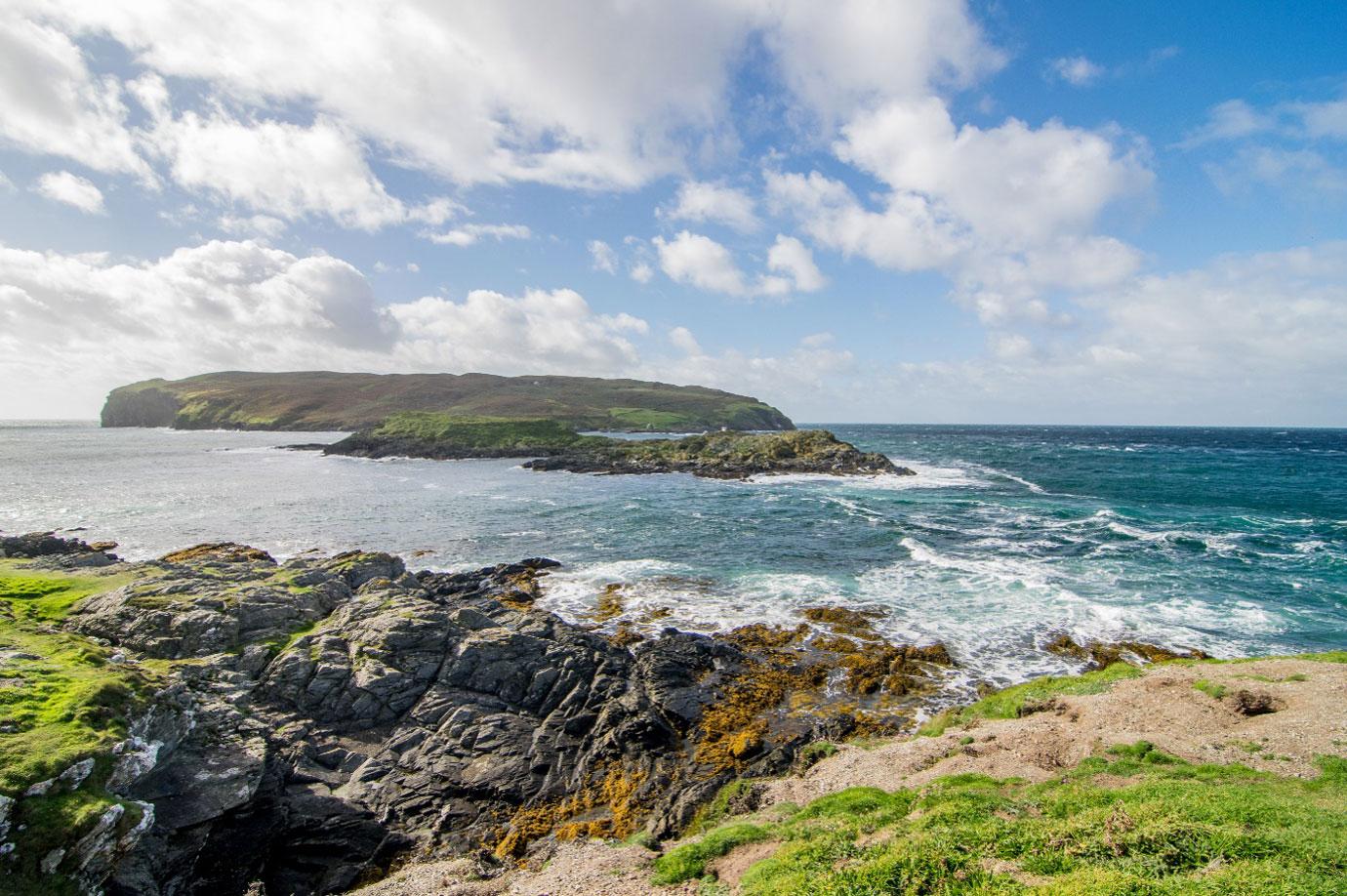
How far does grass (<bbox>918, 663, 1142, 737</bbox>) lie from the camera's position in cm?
1975

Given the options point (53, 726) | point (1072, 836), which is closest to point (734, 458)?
point (1072, 836)

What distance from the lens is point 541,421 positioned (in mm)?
141625

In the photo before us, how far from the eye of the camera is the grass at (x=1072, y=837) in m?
9.35

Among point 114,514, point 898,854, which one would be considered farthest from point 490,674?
point 114,514

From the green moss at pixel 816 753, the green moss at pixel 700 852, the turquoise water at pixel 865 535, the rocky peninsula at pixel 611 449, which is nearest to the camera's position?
the green moss at pixel 700 852

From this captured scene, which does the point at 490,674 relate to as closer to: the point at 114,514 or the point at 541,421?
the point at 114,514

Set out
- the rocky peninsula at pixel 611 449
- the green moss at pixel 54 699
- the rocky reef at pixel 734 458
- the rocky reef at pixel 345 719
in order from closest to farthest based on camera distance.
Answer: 1. the green moss at pixel 54 699
2. the rocky reef at pixel 345 719
3. the rocky reef at pixel 734 458
4. the rocky peninsula at pixel 611 449

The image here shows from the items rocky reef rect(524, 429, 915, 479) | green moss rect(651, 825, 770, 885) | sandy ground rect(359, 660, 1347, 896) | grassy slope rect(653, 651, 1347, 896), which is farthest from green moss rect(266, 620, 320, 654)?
rocky reef rect(524, 429, 915, 479)

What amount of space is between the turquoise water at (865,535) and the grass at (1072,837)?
11520 mm

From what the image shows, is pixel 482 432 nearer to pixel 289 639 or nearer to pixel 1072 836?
pixel 289 639

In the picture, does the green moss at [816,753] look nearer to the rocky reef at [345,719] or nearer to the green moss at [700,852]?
the rocky reef at [345,719]

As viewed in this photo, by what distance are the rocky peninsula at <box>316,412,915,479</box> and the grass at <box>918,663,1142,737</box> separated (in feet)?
218

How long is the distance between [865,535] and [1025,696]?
95.6ft

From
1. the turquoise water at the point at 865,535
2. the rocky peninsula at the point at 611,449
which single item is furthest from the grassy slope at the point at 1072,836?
the rocky peninsula at the point at 611,449
